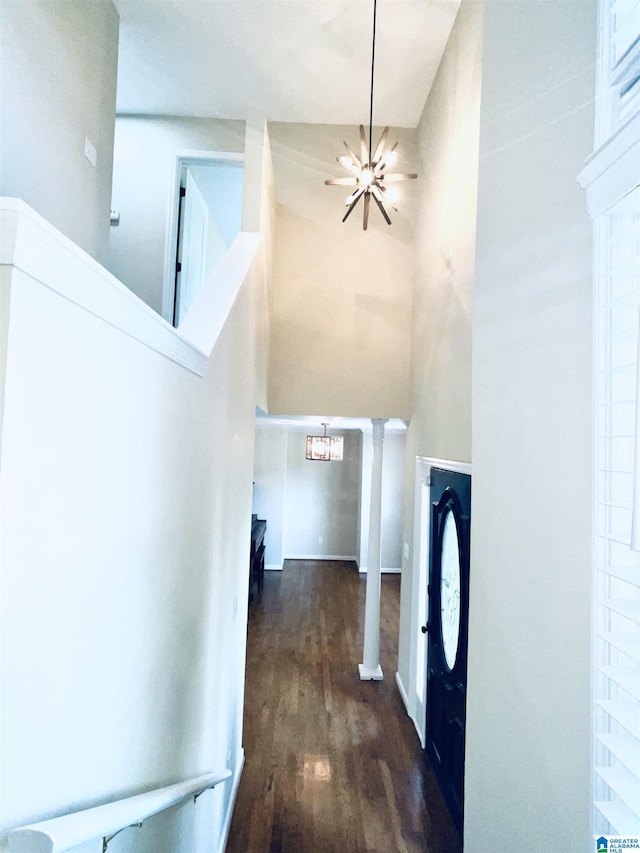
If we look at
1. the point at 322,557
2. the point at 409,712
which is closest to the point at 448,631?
the point at 409,712

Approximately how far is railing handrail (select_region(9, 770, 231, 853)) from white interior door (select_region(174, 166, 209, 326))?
3441 mm

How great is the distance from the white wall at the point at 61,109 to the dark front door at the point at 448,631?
9.13 feet

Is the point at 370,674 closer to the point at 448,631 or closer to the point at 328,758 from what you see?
the point at 328,758

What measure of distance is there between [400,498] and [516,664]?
782 cm

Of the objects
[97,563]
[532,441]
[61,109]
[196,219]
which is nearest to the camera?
[97,563]

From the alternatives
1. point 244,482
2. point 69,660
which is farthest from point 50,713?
point 244,482

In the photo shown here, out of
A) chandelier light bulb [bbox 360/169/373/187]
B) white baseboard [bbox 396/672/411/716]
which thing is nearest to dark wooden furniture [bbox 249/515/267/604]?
white baseboard [bbox 396/672/411/716]

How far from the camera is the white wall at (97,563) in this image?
2.41 ft

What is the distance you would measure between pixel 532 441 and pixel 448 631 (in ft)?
7.86

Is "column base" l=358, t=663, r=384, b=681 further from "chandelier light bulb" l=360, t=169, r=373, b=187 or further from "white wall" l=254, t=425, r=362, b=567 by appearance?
"white wall" l=254, t=425, r=362, b=567

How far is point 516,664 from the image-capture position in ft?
5.06

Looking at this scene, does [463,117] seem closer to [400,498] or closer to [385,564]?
[400,498]

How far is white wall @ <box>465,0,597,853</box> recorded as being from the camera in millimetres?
1318

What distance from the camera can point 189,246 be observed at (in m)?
4.79
